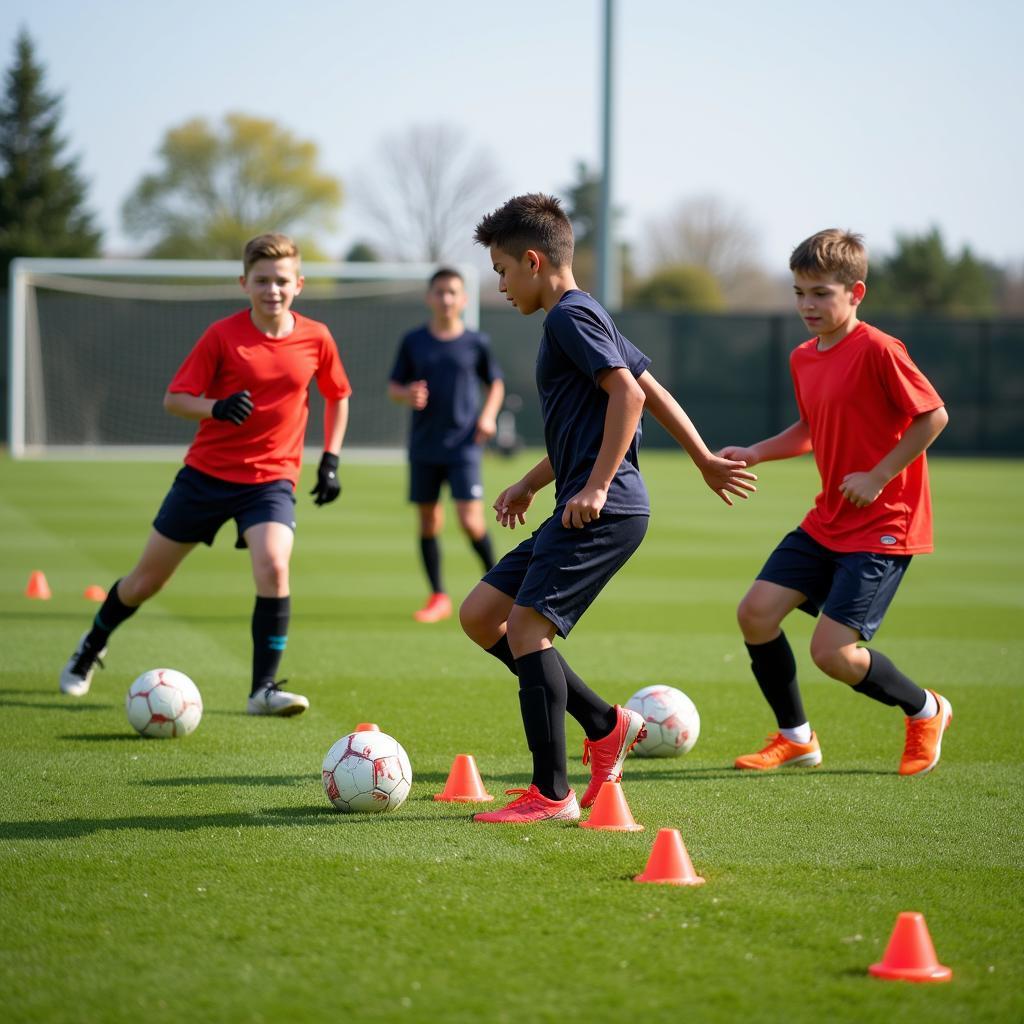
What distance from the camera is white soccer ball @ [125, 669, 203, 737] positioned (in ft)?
19.8

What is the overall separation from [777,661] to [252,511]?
257 cm

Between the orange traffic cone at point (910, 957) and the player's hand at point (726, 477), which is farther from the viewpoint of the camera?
A: the player's hand at point (726, 477)

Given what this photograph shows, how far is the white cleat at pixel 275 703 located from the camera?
6.57 metres

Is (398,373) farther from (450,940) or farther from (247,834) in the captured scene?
(450,940)

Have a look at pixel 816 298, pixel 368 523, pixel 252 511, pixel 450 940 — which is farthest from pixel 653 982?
pixel 368 523

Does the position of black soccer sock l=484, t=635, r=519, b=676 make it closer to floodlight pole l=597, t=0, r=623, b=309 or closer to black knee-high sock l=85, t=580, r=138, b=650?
black knee-high sock l=85, t=580, r=138, b=650

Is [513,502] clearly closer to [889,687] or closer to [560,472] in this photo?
[560,472]

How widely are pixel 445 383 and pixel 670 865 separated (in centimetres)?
662

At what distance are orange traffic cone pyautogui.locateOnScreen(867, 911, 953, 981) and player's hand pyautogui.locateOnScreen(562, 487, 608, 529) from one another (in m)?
1.66

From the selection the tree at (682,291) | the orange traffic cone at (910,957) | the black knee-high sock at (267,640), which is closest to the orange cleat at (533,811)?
the orange traffic cone at (910,957)

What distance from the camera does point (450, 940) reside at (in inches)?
141

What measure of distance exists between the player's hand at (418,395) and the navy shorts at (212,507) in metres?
3.28

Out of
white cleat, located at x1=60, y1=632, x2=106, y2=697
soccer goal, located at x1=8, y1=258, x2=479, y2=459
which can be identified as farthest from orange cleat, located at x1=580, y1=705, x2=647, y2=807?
soccer goal, located at x1=8, y1=258, x2=479, y2=459

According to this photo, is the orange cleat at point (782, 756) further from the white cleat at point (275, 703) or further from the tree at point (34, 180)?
the tree at point (34, 180)
